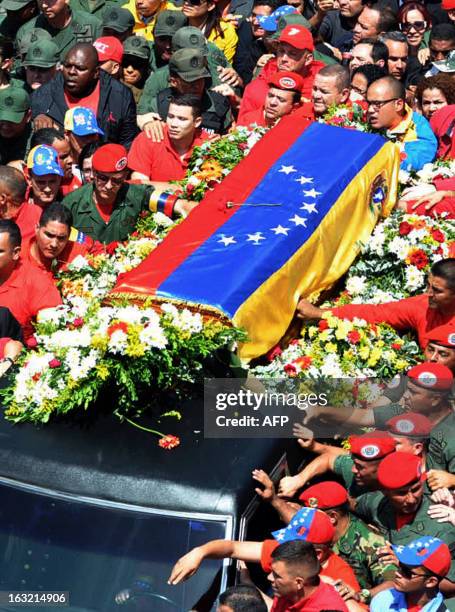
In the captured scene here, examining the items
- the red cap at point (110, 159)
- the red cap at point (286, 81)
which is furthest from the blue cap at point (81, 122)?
the red cap at point (286, 81)

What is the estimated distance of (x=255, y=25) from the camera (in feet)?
42.0

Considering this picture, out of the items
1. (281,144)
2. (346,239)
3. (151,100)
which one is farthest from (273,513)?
(151,100)

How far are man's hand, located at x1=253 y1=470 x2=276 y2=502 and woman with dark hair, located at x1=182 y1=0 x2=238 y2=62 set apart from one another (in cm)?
666

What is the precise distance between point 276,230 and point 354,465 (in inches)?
73.1

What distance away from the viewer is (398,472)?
670 cm

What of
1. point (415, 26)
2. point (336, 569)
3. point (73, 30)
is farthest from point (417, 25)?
point (336, 569)

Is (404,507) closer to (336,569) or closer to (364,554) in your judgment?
(364,554)

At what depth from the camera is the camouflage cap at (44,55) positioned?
1175 centimetres

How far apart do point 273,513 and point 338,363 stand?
133cm

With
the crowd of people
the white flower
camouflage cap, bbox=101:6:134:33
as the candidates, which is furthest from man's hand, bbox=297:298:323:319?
camouflage cap, bbox=101:6:134:33

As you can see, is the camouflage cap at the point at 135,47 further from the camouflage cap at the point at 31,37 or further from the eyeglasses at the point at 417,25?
the eyeglasses at the point at 417,25

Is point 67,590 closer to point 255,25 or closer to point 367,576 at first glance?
point 367,576

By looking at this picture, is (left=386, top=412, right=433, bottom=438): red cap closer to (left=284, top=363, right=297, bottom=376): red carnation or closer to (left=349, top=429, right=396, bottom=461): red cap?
(left=349, top=429, right=396, bottom=461): red cap

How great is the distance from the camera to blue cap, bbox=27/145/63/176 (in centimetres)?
936
